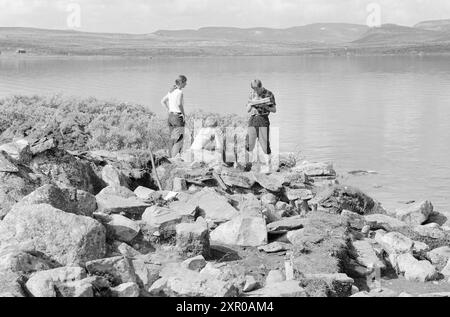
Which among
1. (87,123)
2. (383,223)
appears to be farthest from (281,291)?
(87,123)

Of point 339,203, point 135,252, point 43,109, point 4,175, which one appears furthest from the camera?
point 43,109

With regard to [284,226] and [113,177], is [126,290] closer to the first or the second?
[284,226]

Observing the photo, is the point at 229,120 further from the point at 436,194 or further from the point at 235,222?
the point at 235,222

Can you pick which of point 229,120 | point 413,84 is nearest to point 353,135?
point 229,120

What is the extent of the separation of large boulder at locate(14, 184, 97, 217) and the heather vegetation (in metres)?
4.30

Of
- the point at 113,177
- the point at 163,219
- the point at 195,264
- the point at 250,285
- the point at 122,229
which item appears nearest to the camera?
the point at 250,285

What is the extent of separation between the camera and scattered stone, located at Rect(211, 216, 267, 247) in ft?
26.8

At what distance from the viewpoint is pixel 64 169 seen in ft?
31.4

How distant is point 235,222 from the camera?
8.30 metres

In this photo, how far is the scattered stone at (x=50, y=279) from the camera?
5480 mm

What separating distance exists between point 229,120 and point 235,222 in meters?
13.9

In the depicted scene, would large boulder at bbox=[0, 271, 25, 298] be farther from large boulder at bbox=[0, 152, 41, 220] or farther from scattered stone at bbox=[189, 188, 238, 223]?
scattered stone at bbox=[189, 188, 238, 223]

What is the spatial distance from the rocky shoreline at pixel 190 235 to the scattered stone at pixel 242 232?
14 mm

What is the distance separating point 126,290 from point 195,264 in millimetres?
1331
